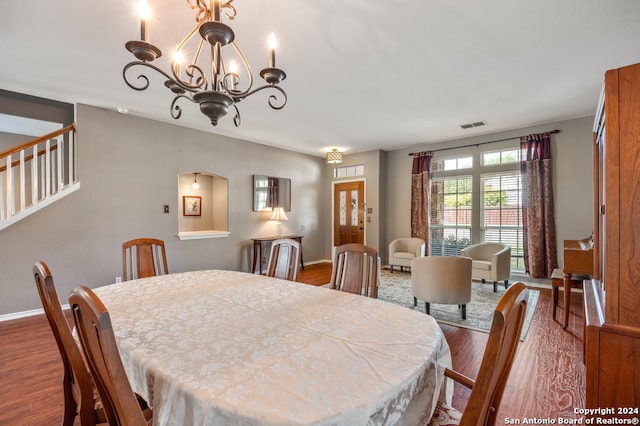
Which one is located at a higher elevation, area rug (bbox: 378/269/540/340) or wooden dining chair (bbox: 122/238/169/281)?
wooden dining chair (bbox: 122/238/169/281)

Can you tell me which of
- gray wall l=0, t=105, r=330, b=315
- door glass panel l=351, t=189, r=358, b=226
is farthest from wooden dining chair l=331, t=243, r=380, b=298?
door glass panel l=351, t=189, r=358, b=226

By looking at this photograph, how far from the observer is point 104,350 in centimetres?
71

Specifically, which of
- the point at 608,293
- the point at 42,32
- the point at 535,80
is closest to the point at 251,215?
the point at 42,32

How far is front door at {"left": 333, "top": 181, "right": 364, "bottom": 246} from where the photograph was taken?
6.90 m

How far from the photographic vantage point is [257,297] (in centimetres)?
178

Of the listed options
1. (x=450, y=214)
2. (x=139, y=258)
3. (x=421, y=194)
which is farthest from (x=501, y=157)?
(x=139, y=258)

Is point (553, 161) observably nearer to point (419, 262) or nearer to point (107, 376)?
point (419, 262)

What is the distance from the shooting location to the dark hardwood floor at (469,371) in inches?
73.5

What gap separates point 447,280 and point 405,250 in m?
2.84

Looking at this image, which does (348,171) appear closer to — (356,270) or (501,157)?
(501,157)

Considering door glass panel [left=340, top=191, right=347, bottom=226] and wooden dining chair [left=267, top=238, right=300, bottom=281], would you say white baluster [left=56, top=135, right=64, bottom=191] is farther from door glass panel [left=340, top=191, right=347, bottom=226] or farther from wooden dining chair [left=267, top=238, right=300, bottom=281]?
door glass panel [left=340, top=191, right=347, bottom=226]

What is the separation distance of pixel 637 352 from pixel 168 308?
7.23 feet

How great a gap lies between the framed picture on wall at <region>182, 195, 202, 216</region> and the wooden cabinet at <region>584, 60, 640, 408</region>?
5.97 m

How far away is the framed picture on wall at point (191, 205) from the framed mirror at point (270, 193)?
1.19m
